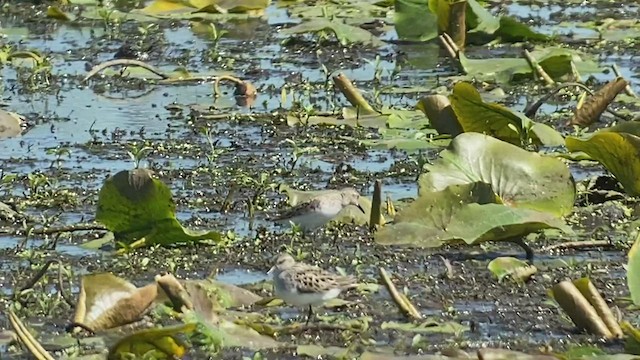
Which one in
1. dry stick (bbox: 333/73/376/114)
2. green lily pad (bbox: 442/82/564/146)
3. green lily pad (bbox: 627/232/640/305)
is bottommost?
dry stick (bbox: 333/73/376/114)

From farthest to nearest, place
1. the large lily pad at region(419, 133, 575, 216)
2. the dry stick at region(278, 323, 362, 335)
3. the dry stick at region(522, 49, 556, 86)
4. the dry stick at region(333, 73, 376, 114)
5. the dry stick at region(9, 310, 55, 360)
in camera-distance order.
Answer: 1. the dry stick at region(522, 49, 556, 86)
2. the dry stick at region(333, 73, 376, 114)
3. the large lily pad at region(419, 133, 575, 216)
4. the dry stick at region(278, 323, 362, 335)
5. the dry stick at region(9, 310, 55, 360)

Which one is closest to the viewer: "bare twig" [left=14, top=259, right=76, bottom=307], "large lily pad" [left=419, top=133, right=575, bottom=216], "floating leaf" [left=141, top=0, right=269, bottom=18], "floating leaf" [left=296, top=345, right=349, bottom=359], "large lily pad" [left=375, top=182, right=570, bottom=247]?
"floating leaf" [left=296, top=345, right=349, bottom=359]

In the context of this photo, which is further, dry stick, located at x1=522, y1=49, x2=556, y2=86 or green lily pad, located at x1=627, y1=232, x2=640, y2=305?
dry stick, located at x1=522, y1=49, x2=556, y2=86

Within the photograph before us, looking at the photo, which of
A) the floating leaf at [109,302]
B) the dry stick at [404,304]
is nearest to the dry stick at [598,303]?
the dry stick at [404,304]

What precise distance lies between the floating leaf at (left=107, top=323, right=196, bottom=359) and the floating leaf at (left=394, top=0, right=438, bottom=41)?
6940mm

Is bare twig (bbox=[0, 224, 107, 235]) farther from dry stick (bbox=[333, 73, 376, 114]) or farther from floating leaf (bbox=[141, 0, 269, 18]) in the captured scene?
floating leaf (bbox=[141, 0, 269, 18])

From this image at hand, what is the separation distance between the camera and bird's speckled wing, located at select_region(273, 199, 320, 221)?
6602mm

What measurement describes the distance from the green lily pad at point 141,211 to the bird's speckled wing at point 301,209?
0.36m

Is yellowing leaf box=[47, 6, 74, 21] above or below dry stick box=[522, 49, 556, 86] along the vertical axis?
below

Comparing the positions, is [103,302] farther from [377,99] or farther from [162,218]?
[377,99]

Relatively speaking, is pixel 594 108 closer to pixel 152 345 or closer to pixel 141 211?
pixel 141 211

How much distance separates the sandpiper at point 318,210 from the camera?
6574 mm

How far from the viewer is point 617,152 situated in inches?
272

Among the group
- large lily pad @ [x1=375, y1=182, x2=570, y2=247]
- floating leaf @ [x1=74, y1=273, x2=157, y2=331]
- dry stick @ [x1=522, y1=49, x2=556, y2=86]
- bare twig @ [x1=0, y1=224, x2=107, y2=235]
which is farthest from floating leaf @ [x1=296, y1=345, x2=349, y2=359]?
dry stick @ [x1=522, y1=49, x2=556, y2=86]
